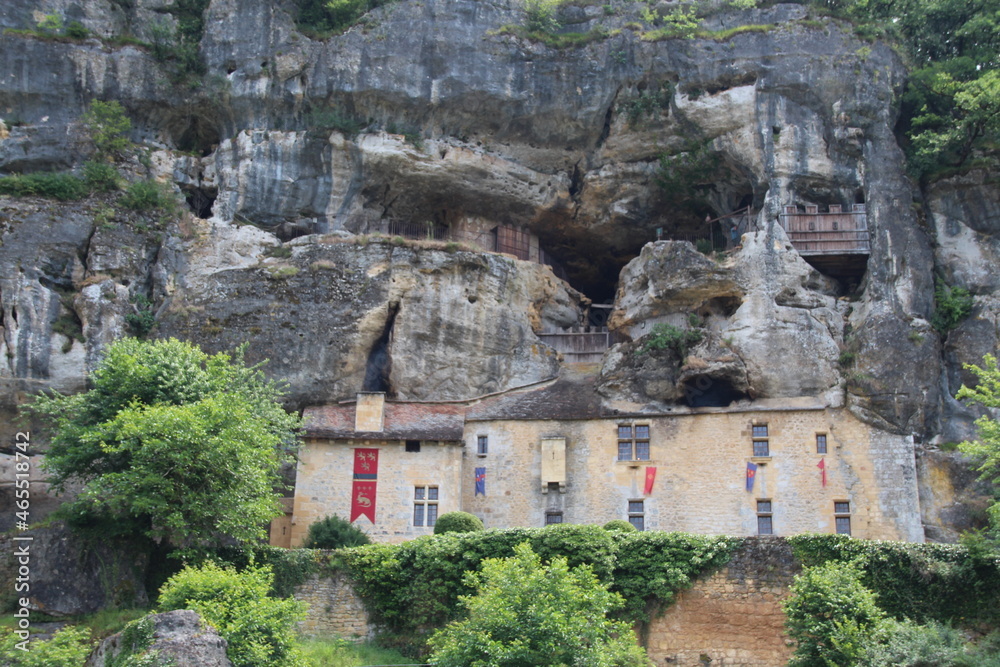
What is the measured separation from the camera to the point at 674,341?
118 ft

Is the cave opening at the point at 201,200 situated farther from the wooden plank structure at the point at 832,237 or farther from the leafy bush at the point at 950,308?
the leafy bush at the point at 950,308

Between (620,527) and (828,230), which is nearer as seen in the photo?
(620,527)

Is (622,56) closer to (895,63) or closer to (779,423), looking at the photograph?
(895,63)

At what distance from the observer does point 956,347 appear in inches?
1420

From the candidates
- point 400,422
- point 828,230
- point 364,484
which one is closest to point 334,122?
point 400,422

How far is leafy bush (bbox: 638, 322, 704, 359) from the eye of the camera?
3581 cm

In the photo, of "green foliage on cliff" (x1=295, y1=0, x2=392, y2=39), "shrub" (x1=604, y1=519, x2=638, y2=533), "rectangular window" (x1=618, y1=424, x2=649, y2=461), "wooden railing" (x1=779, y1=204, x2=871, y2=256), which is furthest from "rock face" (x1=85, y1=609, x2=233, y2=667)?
"green foliage on cliff" (x1=295, y1=0, x2=392, y2=39)

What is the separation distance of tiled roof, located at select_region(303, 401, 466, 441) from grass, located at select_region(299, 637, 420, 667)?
28.1 ft

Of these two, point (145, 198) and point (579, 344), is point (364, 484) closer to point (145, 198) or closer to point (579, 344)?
point (579, 344)

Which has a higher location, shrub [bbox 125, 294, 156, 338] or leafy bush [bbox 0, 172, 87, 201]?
leafy bush [bbox 0, 172, 87, 201]

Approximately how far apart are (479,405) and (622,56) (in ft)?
45.5

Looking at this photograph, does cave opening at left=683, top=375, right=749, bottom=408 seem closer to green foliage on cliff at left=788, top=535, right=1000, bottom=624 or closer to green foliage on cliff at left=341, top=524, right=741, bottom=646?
green foliage on cliff at left=341, top=524, right=741, bottom=646

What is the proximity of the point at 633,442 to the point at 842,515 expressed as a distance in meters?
5.74

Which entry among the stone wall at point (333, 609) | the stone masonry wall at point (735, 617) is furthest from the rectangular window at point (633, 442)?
the stone wall at point (333, 609)
